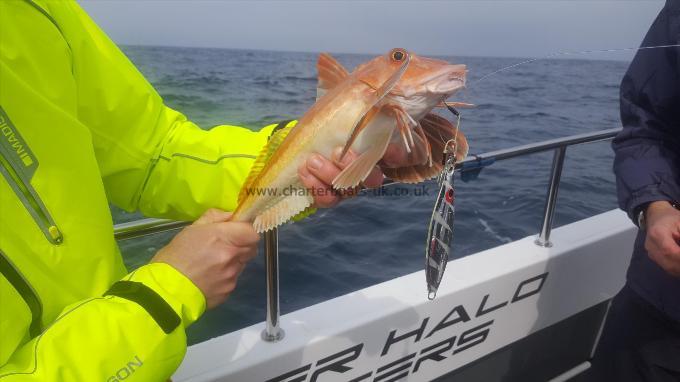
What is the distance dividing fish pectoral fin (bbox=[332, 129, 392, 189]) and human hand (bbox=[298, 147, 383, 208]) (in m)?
0.09

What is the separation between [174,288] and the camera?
1410mm

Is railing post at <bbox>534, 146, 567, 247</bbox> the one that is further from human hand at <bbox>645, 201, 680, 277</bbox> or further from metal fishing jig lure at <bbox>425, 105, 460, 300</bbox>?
metal fishing jig lure at <bbox>425, 105, 460, 300</bbox>

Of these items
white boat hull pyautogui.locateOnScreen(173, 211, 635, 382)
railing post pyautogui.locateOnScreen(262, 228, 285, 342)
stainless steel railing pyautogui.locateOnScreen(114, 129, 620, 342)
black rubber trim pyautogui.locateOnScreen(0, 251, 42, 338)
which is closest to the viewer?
black rubber trim pyautogui.locateOnScreen(0, 251, 42, 338)

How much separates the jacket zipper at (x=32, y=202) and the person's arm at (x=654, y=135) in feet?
7.44

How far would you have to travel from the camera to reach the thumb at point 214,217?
5.49 ft

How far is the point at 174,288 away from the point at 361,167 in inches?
24.1

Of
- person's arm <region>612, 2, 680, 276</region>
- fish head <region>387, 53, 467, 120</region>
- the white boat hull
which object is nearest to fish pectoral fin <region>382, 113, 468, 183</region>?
fish head <region>387, 53, 467, 120</region>

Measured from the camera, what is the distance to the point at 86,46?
1.51 meters

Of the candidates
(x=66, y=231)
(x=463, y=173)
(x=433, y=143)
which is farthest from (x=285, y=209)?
(x=463, y=173)

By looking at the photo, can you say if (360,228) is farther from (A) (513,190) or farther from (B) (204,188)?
(B) (204,188)

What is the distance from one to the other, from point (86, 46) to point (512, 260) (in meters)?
2.45

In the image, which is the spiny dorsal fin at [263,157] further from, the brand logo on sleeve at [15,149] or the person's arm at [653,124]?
the person's arm at [653,124]

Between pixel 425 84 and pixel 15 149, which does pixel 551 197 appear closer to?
pixel 425 84

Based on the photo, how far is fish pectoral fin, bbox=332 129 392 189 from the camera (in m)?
1.43
